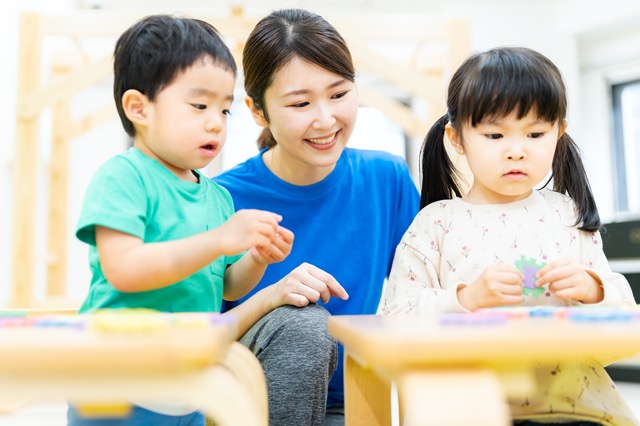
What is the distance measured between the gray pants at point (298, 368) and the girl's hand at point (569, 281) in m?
0.31

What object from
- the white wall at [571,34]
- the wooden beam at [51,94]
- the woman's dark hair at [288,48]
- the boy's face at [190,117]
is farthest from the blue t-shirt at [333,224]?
the white wall at [571,34]

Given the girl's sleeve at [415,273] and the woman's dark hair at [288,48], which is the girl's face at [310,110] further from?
the girl's sleeve at [415,273]

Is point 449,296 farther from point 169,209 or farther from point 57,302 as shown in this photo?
point 57,302

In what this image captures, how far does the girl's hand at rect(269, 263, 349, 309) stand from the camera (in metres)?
1.03

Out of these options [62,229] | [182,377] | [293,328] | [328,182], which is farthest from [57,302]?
[182,377]

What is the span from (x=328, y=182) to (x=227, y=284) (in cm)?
37

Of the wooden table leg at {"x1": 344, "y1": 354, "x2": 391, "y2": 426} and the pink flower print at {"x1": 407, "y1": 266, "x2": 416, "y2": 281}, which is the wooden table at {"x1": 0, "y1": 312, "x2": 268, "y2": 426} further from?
the pink flower print at {"x1": 407, "y1": 266, "x2": 416, "y2": 281}

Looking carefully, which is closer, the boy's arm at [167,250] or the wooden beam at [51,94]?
the boy's arm at [167,250]

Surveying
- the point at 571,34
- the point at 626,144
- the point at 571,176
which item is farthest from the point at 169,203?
the point at 626,144

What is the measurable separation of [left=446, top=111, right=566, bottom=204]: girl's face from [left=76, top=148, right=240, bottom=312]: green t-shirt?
15.4 inches

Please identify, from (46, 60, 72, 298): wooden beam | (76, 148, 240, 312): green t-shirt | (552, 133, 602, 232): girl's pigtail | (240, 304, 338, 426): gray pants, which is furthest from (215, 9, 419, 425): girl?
(46, 60, 72, 298): wooden beam

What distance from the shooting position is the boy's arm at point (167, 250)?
82 centimetres

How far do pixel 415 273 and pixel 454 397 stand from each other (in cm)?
49

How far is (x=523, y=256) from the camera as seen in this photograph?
3.23ft
